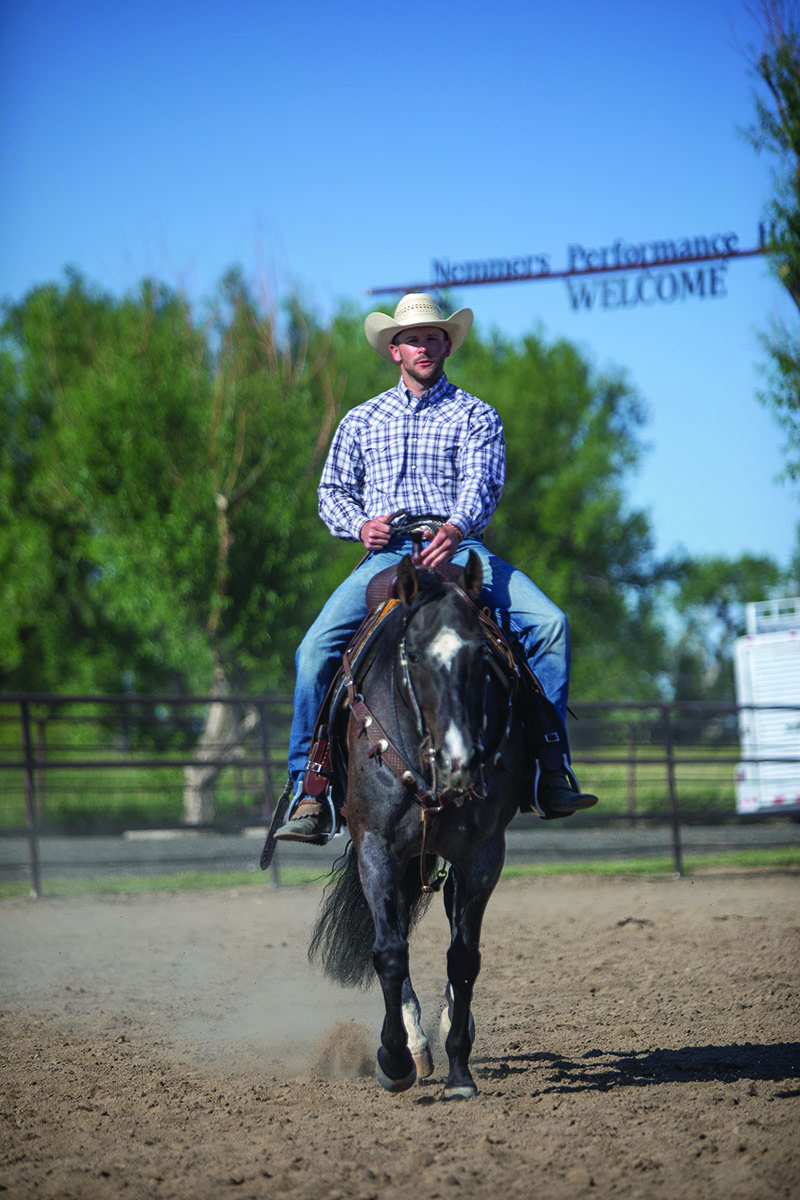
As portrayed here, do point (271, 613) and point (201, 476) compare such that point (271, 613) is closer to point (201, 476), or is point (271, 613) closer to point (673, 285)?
point (201, 476)

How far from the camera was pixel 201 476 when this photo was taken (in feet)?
65.5

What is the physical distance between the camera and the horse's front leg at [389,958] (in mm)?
3971

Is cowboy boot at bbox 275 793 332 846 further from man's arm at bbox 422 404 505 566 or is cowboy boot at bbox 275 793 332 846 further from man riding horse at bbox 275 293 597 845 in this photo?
man's arm at bbox 422 404 505 566

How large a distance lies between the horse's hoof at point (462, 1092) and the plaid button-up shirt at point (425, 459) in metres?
2.18

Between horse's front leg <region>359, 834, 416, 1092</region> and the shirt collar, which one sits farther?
the shirt collar

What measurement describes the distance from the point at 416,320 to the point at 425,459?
0.61 meters

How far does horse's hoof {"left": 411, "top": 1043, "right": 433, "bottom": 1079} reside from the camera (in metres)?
4.46

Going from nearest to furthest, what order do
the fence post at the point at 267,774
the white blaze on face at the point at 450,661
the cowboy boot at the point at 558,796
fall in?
1. the white blaze on face at the point at 450,661
2. the cowboy boot at the point at 558,796
3. the fence post at the point at 267,774

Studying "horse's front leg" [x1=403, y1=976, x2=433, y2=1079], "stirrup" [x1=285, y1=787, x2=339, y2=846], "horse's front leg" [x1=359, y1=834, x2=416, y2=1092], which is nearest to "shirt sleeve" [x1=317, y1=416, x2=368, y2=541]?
"stirrup" [x1=285, y1=787, x2=339, y2=846]

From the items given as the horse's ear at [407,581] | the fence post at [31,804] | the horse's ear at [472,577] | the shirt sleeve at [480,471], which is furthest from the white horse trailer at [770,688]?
the horse's ear at [407,581]

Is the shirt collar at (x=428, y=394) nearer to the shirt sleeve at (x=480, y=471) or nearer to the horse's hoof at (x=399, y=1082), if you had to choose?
the shirt sleeve at (x=480, y=471)

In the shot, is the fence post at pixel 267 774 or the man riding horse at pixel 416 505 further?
the fence post at pixel 267 774

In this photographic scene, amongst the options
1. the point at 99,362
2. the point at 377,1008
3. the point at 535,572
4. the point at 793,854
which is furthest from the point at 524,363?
the point at 377,1008

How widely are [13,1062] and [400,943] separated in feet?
6.41
